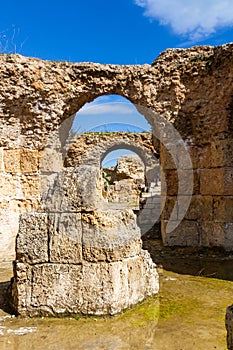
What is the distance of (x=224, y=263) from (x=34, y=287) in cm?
375

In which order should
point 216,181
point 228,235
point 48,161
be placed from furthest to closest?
1. point 48,161
2. point 216,181
3. point 228,235

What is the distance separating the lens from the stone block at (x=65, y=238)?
159 inches

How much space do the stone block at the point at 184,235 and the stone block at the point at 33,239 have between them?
418cm

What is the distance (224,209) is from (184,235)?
3.45ft

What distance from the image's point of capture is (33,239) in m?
4.09

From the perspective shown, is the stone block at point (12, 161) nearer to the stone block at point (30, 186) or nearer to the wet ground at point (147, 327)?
the stone block at point (30, 186)

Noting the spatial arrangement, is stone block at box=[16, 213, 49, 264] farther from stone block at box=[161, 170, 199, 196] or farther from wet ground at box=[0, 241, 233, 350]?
stone block at box=[161, 170, 199, 196]

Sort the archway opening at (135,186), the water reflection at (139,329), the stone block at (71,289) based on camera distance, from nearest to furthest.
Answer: the water reflection at (139,329)
the stone block at (71,289)
the archway opening at (135,186)

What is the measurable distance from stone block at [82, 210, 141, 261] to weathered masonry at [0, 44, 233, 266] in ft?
11.6

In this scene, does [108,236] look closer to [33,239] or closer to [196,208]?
[33,239]

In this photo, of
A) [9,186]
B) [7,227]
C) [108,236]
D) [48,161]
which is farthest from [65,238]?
[48,161]

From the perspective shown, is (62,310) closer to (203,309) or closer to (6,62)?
(203,309)

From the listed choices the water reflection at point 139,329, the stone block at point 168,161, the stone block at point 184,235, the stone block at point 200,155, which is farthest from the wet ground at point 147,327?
the stone block at point 168,161

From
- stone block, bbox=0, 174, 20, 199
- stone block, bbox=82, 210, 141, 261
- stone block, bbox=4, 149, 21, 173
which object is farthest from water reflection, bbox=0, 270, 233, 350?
stone block, bbox=4, 149, 21, 173
